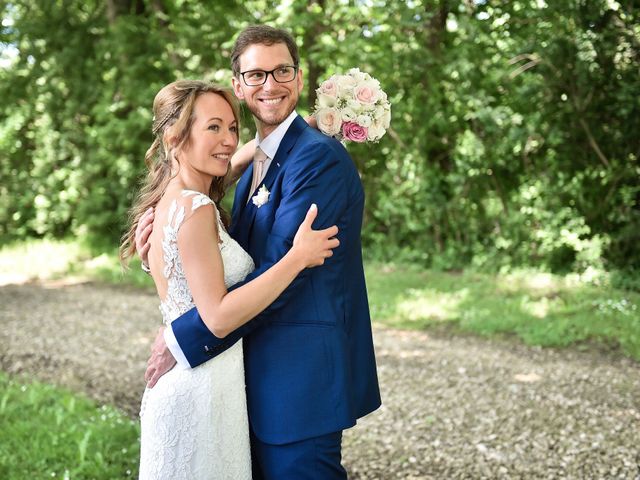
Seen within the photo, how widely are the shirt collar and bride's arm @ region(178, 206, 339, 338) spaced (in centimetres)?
40

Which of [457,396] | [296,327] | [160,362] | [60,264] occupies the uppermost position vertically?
[296,327]

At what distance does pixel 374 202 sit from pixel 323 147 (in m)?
9.34

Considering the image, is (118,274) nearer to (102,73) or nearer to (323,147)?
(102,73)

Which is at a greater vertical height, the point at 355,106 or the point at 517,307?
the point at 355,106

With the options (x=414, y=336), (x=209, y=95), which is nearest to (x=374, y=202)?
(x=414, y=336)

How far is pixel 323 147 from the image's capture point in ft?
7.12

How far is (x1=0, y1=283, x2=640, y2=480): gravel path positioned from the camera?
172 inches

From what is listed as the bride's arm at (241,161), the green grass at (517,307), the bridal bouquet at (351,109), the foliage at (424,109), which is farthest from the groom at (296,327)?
the foliage at (424,109)

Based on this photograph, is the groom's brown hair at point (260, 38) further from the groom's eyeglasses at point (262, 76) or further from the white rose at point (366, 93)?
the white rose at point (366, 93)

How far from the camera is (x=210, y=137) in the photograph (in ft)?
7.30

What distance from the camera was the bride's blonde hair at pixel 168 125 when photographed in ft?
7.26

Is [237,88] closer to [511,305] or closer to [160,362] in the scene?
[160,362]

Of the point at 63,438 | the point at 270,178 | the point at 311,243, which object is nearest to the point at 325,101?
the point at 270,178

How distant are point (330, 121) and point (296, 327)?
0.83 m
